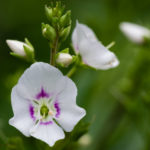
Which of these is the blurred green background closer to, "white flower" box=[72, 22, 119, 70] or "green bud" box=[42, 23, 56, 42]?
"white flower" box=[72, 22, 119, 70]

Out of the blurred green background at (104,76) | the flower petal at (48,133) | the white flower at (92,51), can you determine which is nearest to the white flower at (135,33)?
the blurred green background at (104,76)

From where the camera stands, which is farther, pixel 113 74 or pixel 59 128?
pixel 113 74

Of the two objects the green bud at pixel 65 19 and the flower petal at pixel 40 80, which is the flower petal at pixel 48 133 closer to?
the flower petal at pixel 40 80

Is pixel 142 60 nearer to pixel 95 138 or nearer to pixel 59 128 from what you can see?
pixel 95 138

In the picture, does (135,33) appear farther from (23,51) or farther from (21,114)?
(21,114)

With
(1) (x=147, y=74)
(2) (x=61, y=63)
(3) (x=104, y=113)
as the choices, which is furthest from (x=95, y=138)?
(2) (x=61, y=63)

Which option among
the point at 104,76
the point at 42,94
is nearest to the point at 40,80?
the point at 42,94
